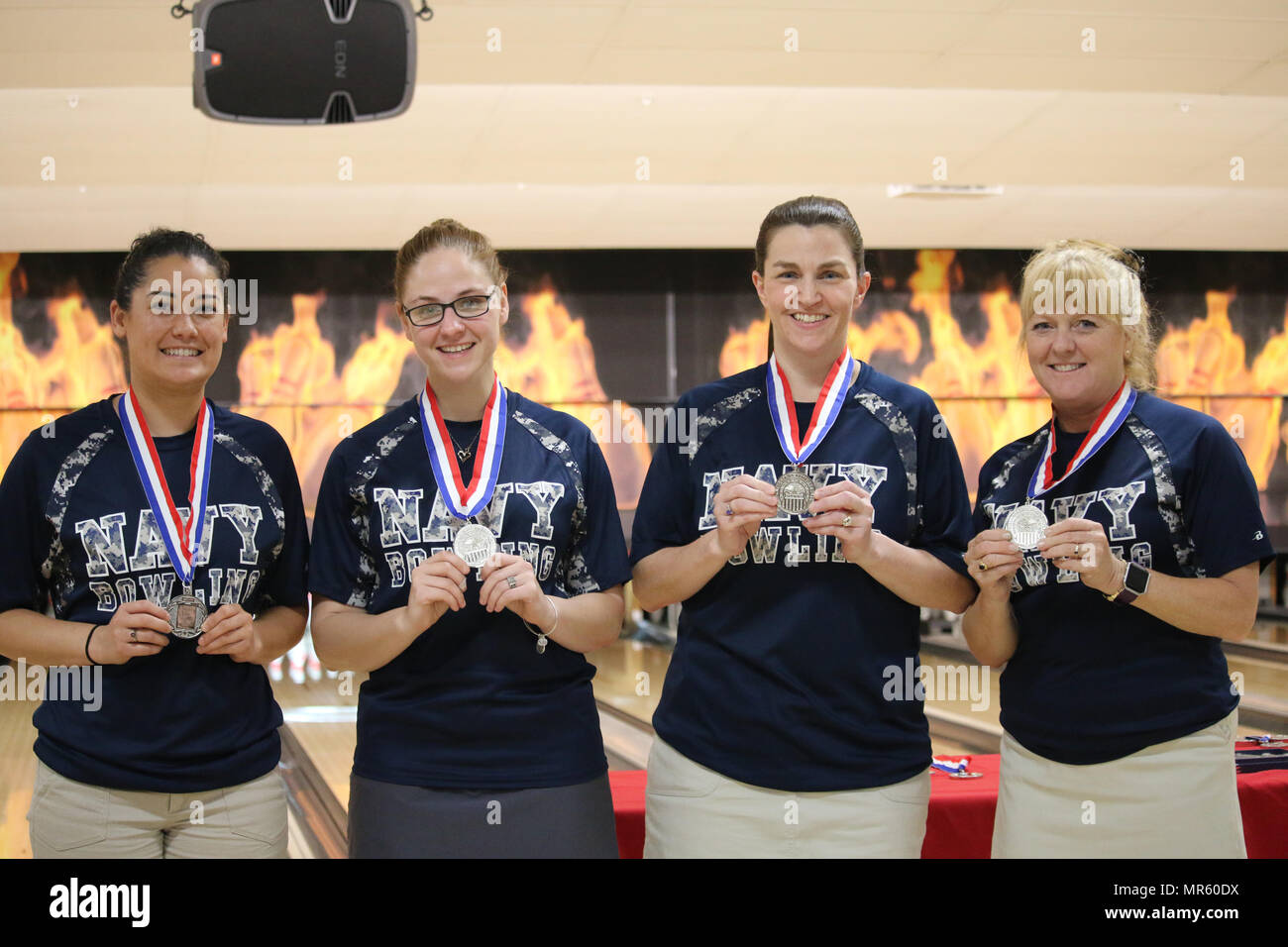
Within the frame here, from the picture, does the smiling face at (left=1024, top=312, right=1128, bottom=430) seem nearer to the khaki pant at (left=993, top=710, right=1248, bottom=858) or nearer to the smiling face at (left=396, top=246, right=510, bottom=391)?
the khaki pant at (left=993, top=710, right=1248, bottom=858)

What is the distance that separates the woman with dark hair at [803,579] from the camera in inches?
77.9

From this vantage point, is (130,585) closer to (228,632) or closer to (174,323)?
(228,632)

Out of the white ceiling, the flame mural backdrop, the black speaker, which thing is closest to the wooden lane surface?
the flame mural backdrop

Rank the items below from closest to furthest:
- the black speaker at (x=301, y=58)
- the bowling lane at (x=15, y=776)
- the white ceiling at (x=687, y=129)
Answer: the black speaker at (x=301, y=58) < the bowling lane at (x=15, y=776) < the white ceiling at (x=687, y=129)

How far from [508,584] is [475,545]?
4.5 inches

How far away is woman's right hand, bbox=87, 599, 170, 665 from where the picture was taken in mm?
1945

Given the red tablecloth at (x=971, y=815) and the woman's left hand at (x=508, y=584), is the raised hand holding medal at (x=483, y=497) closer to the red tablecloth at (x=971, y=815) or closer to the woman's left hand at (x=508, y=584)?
the woman's left hand at (x=508, y=584)

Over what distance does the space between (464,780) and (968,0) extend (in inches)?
143

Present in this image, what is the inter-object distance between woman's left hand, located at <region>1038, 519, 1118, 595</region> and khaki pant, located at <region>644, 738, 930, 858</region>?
0.41 meters

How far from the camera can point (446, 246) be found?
2.08m

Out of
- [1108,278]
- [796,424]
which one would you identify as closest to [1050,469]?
[1108,278]

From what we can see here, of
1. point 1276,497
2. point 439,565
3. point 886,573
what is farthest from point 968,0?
point 1276,497

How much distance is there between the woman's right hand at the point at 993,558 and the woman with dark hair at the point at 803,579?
41mm

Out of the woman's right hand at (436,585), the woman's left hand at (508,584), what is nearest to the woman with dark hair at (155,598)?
the woman's right hand at (436,585)
